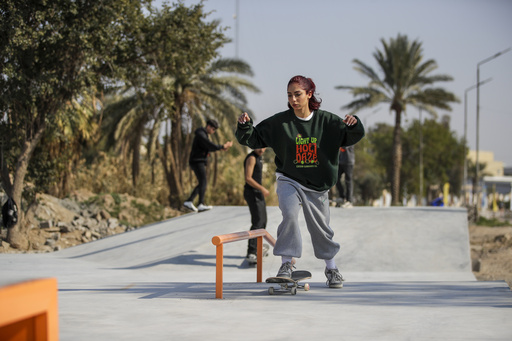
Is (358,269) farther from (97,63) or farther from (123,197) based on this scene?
(123,197)

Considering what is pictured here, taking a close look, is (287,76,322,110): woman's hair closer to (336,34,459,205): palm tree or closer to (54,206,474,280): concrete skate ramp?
(54,206,474,280): concrete skate ramp

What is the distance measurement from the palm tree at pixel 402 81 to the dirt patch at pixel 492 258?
11148 millimetres

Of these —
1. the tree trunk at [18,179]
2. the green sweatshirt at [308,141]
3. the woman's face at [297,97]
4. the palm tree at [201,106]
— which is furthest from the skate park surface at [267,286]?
the palm tree at [201,106]

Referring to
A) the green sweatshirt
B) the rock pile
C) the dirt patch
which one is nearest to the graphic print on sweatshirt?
the green sweatshirt

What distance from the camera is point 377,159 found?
68625mm

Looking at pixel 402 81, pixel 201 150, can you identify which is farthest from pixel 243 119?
pixel 402 81

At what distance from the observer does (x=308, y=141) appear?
506 cm

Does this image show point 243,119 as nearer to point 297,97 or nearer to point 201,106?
point 297,97

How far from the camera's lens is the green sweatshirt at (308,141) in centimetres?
506

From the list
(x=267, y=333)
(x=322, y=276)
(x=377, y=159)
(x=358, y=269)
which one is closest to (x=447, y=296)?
(x=267, y=333)

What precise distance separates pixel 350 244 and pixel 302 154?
16.1 ft

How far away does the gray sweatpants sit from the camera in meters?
5.03

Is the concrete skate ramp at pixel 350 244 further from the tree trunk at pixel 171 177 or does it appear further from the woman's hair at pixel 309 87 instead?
the tree trunk at pixel 171 177

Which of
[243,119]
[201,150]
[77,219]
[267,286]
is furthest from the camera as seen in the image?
[77,219]
